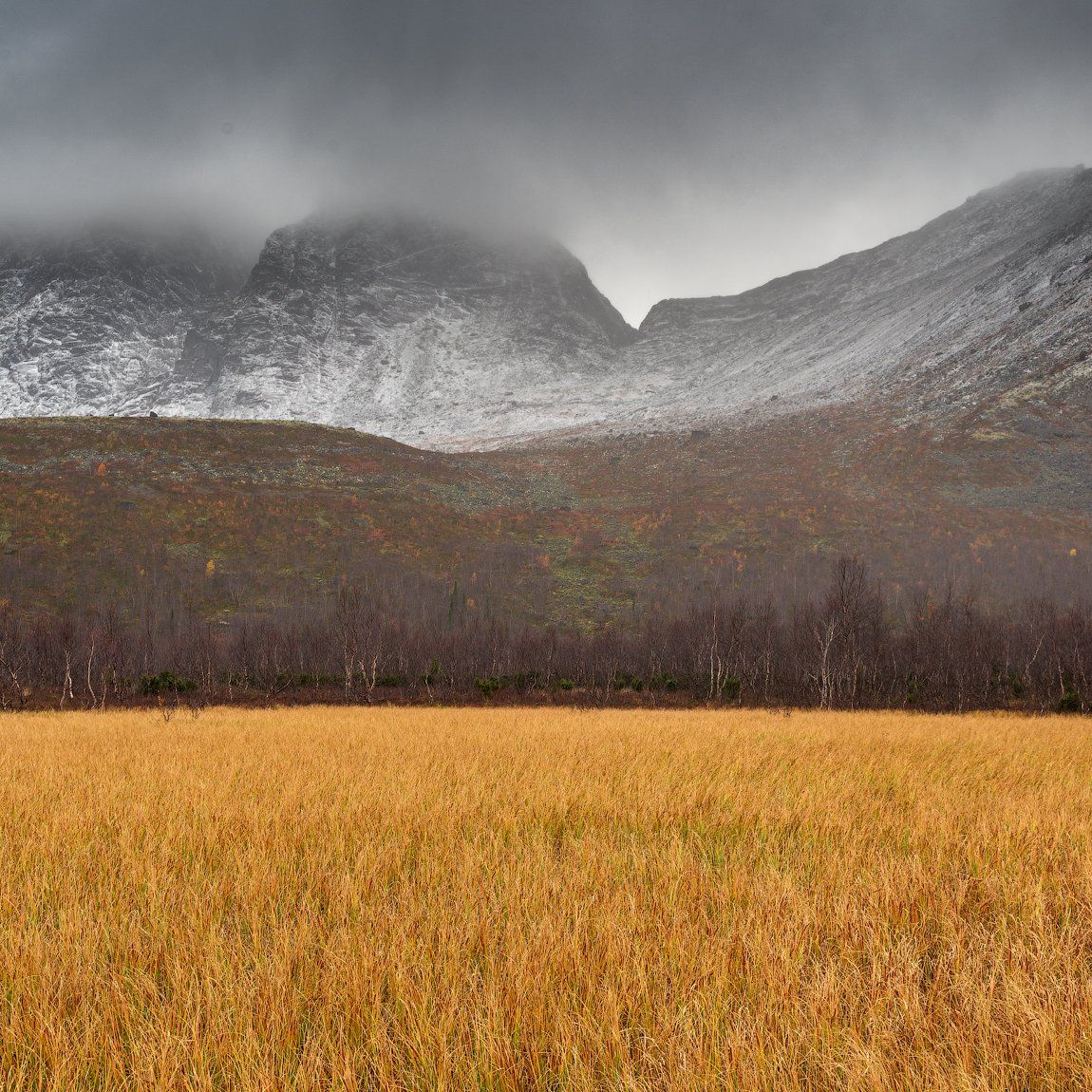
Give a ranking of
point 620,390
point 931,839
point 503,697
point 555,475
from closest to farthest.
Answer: point 931,839
point 503,697
point 555,475
point 620,390

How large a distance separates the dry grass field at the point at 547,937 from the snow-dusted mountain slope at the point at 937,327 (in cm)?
10824

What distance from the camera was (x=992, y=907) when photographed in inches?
124

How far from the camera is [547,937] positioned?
2531 mm

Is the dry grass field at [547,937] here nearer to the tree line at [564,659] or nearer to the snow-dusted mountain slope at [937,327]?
the tree line at [564,659]

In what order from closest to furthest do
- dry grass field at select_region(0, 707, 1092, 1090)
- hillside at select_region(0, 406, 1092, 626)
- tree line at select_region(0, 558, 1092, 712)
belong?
dry grass field at select_region(0, 707, 1092, 1090) < tree line at select_region(0, 558, 1092, 712) < hillside at select_region(0, 406, 1092, 626)

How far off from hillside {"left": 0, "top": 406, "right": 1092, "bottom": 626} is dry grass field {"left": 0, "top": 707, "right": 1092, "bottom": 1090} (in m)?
59.4

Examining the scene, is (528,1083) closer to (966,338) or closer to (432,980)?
(432,980)

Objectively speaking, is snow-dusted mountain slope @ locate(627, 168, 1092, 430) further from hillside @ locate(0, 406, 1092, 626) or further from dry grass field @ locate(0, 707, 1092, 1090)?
dry grass field @ locate(0, 707, 1092, 1090)

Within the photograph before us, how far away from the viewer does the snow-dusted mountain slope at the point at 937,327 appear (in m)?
94.1

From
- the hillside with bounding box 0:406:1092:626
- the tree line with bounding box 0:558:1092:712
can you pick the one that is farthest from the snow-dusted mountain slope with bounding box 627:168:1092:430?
the tree line with bounding box 0:558:1092:712

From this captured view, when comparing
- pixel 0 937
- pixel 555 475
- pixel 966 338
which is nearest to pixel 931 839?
pixel 0 937

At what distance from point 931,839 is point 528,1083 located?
3653mm

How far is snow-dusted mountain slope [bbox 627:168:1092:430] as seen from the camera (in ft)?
309

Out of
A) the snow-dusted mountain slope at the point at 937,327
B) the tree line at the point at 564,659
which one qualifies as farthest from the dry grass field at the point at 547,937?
the snow-dusted mountain slope at the point at 937,327
